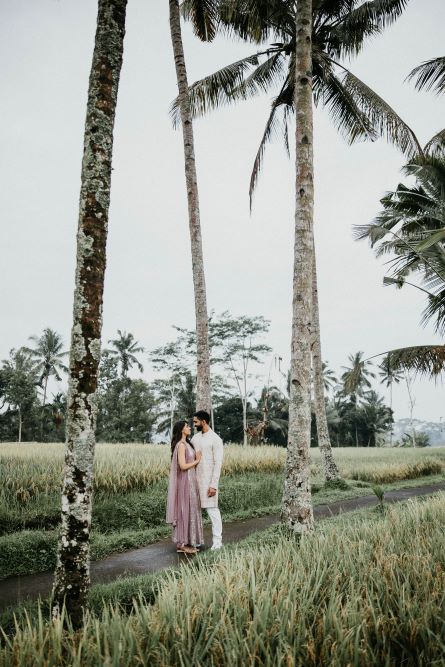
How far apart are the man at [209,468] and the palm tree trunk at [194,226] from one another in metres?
2.77

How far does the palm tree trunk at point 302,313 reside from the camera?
18.9ft

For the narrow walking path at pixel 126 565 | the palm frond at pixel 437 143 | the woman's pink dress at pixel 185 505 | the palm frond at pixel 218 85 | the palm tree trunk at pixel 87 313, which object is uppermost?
the palm frond at pixel 218 85

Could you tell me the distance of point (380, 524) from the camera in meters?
4.89

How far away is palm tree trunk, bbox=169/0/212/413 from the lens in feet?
30.4

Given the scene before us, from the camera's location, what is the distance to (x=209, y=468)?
20.5 ft

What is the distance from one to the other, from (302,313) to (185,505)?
3.25 metres

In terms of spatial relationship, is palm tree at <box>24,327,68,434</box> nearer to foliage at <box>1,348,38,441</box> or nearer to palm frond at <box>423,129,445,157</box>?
foliage at <box>1,348,38,441</box>

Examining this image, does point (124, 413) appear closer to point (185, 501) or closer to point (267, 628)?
point (185, 501)

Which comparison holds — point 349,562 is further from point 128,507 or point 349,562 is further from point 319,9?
point 319,9

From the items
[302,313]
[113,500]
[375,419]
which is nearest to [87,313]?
[302,313]

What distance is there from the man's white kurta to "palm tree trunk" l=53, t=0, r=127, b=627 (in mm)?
3188

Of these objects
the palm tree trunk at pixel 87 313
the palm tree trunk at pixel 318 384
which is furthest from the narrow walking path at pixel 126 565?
the palm tree trunk at pixel 318 384

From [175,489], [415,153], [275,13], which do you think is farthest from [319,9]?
[175,489]

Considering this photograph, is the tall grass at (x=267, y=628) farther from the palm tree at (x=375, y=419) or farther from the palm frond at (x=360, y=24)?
the palm tree at (x=375, y=419)
